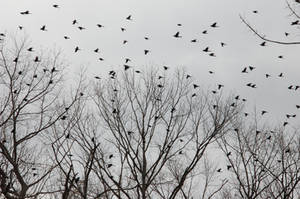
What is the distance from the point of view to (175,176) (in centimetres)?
1381

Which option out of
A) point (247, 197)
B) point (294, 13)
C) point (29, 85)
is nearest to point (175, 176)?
point (247, 197)

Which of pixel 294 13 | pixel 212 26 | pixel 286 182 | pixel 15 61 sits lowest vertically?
pixel 294 13

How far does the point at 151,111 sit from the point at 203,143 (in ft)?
6.46

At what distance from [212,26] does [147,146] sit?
4.49m

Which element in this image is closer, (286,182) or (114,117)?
(114,117)

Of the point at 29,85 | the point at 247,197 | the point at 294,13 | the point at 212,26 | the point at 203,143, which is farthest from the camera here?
the point at 247,197

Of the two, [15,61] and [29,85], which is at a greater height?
[15,61]

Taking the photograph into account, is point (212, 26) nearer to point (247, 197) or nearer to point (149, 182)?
point (149, 182)

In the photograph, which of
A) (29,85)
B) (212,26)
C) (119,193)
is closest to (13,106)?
(29,85)

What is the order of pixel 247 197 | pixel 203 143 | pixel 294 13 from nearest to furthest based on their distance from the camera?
pixel 294 13
pixel 203 143
pixel 247 197

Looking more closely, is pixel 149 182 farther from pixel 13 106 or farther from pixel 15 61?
pixel 15 61

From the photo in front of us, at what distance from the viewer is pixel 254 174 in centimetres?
1348

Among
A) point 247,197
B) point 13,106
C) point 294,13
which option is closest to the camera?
point 294,13

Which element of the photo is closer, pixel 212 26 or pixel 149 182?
pixel 212 26
